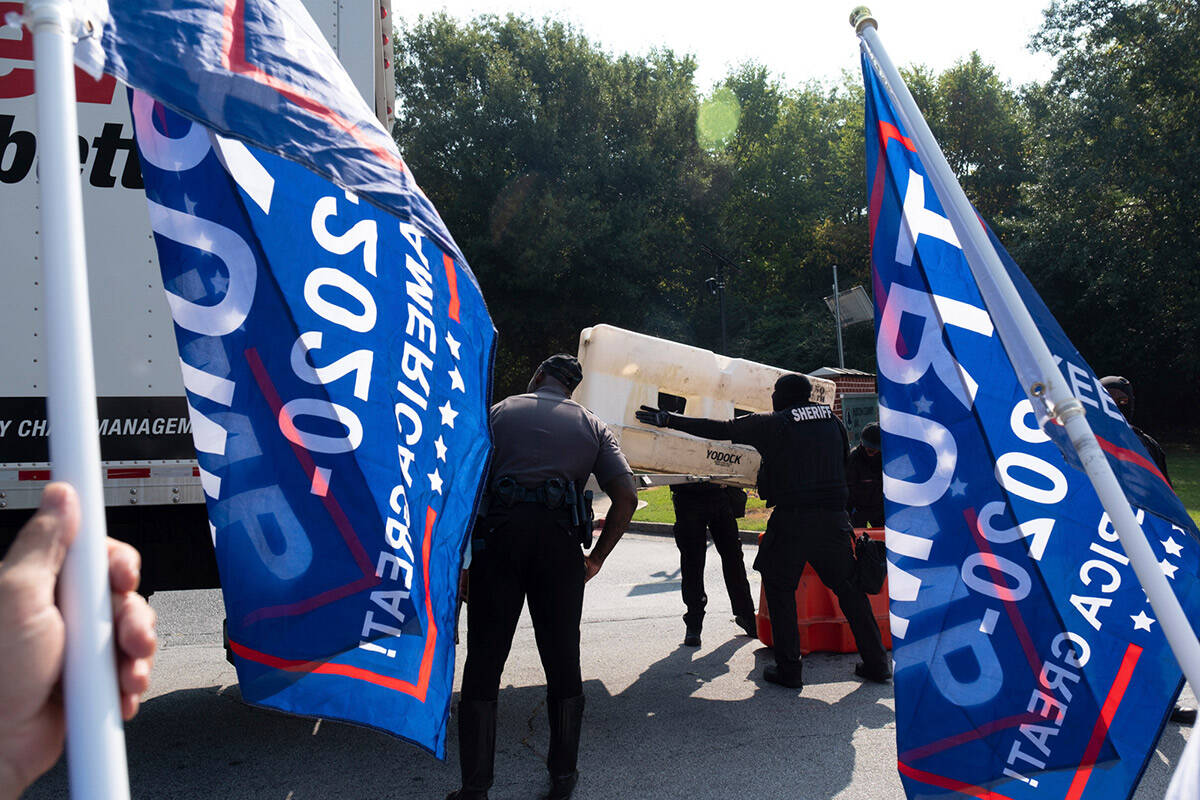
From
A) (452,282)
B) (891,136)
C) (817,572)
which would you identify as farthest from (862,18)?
(817,572)

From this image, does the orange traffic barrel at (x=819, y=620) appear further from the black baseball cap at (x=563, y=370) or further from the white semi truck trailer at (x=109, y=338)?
the white semi truck trailer at (x=109, y=338)

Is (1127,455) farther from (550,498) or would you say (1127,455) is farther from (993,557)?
(550,498)

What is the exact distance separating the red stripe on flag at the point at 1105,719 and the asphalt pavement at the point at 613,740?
197cm

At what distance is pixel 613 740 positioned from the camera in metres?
5.03

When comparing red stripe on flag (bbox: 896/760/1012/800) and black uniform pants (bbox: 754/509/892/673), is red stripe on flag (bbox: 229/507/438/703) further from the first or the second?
black uniform pants (bbox: 754/509/892/673)

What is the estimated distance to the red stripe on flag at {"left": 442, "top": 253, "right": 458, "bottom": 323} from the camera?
8.77ft

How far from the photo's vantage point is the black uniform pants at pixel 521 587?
165 inches

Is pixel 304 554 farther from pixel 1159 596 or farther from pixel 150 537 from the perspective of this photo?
pixel 150 537

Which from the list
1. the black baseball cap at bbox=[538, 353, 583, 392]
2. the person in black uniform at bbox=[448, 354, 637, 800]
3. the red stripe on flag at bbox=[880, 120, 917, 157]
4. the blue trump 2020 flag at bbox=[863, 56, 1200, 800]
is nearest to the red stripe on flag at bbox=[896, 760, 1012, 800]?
the blue trump 2020 flag at bbox=[863, 56, 1200, 800]

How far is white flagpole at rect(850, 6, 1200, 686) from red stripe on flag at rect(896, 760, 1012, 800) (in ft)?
2.17

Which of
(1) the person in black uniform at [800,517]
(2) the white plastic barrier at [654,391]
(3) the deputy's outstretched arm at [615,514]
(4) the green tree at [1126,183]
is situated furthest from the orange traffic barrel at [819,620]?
(4) the green tree at [1126,183]

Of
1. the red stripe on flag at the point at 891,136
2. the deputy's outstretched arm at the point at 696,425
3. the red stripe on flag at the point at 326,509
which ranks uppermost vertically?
the red stripe on flag at the point at 891,136

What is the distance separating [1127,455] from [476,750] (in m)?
2.86

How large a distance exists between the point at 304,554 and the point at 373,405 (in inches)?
16.1
